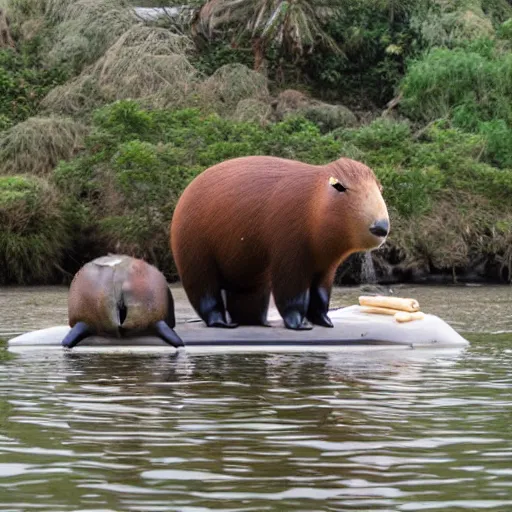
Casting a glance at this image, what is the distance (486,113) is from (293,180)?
1777cm

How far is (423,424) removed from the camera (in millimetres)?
7340

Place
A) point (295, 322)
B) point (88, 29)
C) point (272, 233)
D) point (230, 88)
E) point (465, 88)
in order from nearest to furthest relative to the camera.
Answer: point (272, 233), point (295, 322), point (465, 88), point (230, 88), point (88, 29)

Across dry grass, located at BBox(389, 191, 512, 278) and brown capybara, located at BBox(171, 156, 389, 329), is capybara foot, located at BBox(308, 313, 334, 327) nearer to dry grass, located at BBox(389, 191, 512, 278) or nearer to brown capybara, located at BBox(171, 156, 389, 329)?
brown capybara, located at BBox(171, 156, 389, 329)

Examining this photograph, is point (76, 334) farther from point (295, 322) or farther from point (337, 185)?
point (337, 185)

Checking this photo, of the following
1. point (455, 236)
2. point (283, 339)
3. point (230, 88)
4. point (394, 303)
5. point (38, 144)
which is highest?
point (230, 88)

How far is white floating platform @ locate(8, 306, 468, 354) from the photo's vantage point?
447 inches

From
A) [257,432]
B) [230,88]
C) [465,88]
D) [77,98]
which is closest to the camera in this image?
[257,432]

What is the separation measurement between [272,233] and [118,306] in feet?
4.62

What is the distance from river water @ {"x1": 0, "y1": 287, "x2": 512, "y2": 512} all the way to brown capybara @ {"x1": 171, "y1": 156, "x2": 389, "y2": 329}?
880 millimetres

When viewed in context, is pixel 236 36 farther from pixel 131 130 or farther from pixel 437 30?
pixel 131 130

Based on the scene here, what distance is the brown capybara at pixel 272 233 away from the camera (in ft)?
37.3

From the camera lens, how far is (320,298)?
11.8m

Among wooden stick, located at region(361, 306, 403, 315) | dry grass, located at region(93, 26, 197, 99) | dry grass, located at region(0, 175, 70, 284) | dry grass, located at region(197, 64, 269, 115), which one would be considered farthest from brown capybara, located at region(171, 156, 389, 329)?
dry grass, located at region(93, 26, 197, 99)

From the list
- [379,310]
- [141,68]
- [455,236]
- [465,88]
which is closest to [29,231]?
[141,68]
